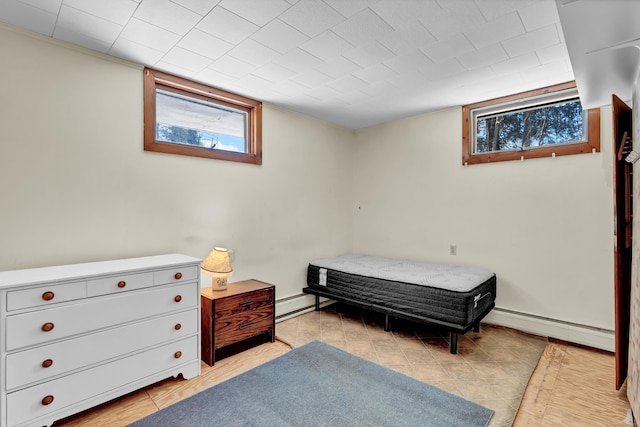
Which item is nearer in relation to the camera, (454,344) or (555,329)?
(454,344)

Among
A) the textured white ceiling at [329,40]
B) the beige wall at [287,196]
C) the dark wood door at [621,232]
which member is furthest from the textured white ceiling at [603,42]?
the beige wall at [287,196]

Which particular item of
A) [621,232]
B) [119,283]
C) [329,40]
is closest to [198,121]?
[329,40]

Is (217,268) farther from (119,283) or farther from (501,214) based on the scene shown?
(501,214)

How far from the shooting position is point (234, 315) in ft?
8.79

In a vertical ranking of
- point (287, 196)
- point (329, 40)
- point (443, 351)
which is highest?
point (329, 40)

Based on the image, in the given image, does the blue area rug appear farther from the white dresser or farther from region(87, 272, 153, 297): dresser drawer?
region(87, 272, 153, 297): dresser drawer

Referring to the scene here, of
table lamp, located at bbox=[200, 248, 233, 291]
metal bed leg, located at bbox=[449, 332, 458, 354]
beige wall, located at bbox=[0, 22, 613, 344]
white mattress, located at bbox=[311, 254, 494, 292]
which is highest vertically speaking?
beige wall, located at bbox=[0, 22, 613, 344]

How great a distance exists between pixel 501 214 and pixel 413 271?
1.12 m

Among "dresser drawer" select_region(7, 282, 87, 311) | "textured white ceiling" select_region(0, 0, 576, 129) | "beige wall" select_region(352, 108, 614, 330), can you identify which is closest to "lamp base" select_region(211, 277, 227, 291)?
"dresser drawer" select_region(7, 282, 87, 311)

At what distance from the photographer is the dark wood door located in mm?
2059

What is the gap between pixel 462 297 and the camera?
2.62 meters

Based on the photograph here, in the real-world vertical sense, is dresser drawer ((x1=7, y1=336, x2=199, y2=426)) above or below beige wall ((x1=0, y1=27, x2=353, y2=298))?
below

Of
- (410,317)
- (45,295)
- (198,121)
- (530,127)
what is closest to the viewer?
(45,295)

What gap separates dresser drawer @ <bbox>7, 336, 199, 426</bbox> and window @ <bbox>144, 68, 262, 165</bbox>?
161 cm
